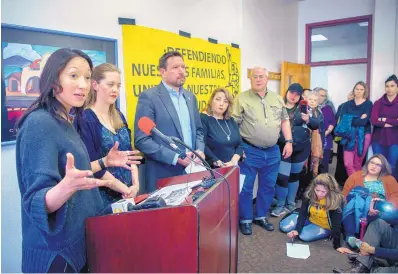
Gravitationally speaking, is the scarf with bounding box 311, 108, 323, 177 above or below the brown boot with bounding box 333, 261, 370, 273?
above

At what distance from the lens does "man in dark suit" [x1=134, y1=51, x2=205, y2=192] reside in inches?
88.7

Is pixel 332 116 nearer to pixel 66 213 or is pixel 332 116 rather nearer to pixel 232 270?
pixel 232 270

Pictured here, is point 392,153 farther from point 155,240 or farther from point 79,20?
point 155,240

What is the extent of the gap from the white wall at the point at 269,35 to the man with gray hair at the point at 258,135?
0.97m

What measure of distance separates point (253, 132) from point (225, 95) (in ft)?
1.66

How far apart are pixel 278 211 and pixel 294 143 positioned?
803 millimetres

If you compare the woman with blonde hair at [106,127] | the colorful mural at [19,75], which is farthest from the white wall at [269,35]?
the colorful mural at [19,75]

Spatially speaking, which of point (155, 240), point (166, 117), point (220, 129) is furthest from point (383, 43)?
point (155, 240)

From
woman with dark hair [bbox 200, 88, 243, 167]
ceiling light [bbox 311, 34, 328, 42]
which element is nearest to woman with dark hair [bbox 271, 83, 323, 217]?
woman with dark hair [bbox 200, 88, 243, 167]

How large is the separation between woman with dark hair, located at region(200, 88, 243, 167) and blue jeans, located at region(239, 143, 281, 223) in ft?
0.91

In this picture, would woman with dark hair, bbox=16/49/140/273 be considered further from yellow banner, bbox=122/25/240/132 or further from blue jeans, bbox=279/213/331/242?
blue jeans, bbox=279/213/331/242

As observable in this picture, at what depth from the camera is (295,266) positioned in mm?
2537

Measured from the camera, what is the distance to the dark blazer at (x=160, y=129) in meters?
2.24

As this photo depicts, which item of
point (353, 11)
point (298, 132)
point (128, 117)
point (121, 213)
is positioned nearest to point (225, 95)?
point (128, 117)
